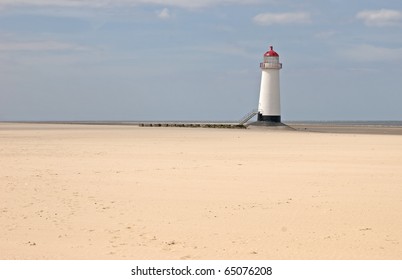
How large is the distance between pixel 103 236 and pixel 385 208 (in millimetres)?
5113

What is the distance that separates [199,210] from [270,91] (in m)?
47.4

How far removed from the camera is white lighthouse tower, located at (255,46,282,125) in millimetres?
57156

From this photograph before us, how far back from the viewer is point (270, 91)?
188ft

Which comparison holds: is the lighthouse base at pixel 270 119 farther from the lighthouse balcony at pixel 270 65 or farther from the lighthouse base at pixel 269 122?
the lighthouse balcony at pixel 270 65

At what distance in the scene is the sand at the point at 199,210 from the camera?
815cm

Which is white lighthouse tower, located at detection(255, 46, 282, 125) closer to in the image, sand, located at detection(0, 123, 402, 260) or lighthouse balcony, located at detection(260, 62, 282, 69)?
lighthouse balcony, located at detection(260, 62, 282, 69)

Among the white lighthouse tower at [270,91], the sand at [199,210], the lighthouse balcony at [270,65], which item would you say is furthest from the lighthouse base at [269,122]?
the sand at [199,210]

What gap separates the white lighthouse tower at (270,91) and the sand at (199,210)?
38550 millimetres

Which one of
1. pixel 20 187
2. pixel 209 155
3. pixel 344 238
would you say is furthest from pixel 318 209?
pixel 209 155

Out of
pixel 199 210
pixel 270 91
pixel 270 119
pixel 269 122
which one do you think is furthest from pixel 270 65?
pixel 199 210

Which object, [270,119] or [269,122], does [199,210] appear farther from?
[270,119]

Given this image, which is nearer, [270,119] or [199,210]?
[199,210]

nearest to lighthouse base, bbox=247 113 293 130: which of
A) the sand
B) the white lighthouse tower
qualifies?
the white lighthouse tower
